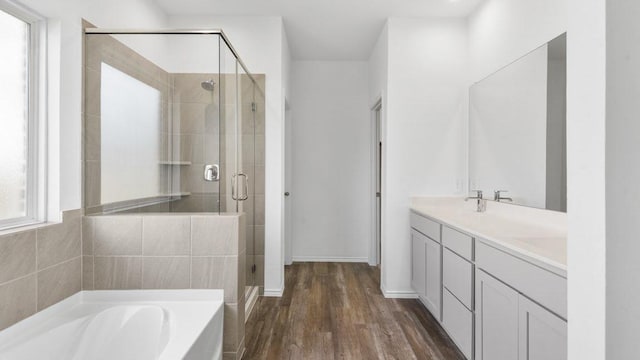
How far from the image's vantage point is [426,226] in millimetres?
2799

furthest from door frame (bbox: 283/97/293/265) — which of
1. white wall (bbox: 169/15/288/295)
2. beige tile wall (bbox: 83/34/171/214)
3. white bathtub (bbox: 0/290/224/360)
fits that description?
white bathtub (bbox: 0/290/224/360)

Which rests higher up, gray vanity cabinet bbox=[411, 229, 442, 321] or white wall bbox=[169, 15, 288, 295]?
white wall bbox=[169, 15, 288, 295]

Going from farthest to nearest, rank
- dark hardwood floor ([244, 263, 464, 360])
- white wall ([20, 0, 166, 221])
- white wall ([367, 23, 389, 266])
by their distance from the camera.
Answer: white wall ([367, 23, 389, 266]) < dark hardwood floor ([244, 263, 464, 360]) < white wall ([20, 0, 166, 221])

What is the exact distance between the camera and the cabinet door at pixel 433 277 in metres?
2.52

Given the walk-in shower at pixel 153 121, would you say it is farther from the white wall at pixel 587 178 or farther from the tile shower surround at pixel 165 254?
the white wall at pixel 587 178

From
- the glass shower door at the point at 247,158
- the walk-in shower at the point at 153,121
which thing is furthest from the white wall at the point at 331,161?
the walk-in shower at the point at 153,121

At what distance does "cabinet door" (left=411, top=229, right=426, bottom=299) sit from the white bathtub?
5.50 ft

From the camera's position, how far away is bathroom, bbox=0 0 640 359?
0.61 m

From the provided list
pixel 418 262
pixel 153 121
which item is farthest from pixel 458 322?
pixel 153 121

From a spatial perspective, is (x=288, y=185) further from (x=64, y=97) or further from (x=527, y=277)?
(x=527, y=277)

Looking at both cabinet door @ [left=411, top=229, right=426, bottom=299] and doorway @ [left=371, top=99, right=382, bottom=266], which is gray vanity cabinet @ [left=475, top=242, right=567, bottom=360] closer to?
cabinet door @ [left=411, top=229, right=426, bottom=299]

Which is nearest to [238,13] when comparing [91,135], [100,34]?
[100,34]

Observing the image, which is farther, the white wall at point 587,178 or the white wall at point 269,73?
the white wall at point 269,73

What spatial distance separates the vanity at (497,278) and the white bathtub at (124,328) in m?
1.43
